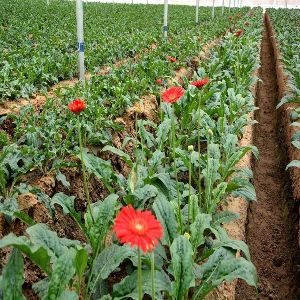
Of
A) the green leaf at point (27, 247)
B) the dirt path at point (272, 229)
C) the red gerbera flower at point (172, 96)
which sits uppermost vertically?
the red gerbera flower at point (172, 96)

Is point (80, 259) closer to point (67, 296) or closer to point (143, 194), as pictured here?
point (67, 296)

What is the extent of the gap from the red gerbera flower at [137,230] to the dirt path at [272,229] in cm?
232

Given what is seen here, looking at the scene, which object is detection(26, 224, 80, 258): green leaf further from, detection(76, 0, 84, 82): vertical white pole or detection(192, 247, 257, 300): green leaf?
detection(76, 0, 84, 82): vertical white pole

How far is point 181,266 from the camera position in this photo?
7.09 feet

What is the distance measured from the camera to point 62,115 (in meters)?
4.25

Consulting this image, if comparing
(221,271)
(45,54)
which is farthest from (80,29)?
(221,271)

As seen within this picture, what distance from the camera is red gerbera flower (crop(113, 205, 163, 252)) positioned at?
1.14m

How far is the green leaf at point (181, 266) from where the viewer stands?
2148 mm

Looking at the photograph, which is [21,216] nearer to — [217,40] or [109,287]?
[109,287]

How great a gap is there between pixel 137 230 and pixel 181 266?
3.55ft

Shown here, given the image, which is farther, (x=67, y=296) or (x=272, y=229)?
(x=272, y=229)

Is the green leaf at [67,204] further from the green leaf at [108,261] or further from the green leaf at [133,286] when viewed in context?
the green leaf at [133,286]

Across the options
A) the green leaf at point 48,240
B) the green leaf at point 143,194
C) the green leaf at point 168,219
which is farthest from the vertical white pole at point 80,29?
the green leaf at point 48,240

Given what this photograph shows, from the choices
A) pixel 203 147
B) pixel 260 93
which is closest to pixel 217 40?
pixel 260 93
